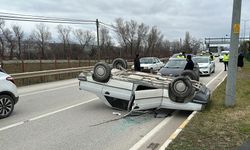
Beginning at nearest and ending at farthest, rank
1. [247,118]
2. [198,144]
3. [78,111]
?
[198,144] → [247,118] → [78,111]

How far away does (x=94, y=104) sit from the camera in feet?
36.2

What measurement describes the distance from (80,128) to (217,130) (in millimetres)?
3071

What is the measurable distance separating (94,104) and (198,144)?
5578 mm

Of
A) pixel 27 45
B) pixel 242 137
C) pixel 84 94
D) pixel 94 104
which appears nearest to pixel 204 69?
pixel 84 94

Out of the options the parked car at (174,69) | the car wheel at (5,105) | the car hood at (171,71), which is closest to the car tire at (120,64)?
the car wheel at (5,105)

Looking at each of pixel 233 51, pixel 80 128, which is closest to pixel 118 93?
pixel 80 128

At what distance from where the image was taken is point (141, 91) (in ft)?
29.3

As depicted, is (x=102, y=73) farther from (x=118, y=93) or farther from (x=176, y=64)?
(x=176, y=64)

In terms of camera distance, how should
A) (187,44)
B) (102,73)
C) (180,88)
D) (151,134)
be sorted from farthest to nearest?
(187,44) < (102,73) < (180,88) < (151,134)

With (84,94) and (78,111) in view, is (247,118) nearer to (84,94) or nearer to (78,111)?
(78,111)

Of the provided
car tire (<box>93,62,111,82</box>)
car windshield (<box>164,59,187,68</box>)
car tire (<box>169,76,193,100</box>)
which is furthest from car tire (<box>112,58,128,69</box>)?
car windshield (<box>164,59,187,68</box>)

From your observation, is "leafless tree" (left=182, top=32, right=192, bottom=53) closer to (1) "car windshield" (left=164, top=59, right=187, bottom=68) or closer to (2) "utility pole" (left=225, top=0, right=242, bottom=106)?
(1) "car windshield" (left=164, top=59, right=187, bottom=68)

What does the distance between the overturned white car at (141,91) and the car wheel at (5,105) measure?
214 centimetres

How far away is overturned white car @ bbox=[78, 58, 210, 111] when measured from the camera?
8930 millimetres
